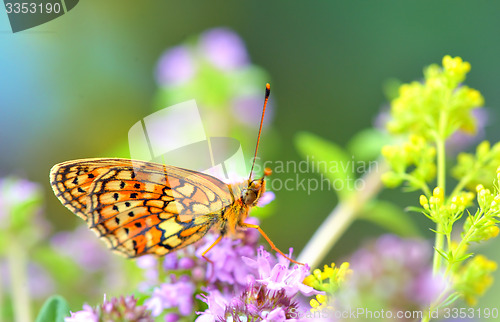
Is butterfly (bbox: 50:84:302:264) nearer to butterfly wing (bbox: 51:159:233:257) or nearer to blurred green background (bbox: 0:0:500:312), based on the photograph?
butterfly wing (bbox: 51:159:233:257)

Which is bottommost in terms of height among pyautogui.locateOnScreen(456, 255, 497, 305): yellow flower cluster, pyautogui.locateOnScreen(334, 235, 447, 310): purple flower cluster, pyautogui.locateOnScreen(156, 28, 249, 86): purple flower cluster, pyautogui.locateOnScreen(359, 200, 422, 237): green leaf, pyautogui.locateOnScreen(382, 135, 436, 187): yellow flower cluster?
pyautogui.locateOnScreen(359, 200, 422, 237): green leaf

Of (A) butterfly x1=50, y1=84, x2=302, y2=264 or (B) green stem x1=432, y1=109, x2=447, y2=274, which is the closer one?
(B) green stem x1=432, y1=109, x2=447, y2=274

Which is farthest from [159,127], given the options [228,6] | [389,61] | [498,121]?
[498,121]

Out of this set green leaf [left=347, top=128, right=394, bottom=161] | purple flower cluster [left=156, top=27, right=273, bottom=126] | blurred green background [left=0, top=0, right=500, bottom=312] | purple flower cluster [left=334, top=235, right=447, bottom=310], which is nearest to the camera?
purple flower cluster [left=334, top=235, right=447, bottom=310]

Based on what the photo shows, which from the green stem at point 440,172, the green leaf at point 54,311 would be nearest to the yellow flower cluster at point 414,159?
the green stem at point 440,172

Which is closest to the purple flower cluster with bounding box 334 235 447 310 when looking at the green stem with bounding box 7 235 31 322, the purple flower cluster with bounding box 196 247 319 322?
the purple flower cluster with bounding box 196 247 319 322

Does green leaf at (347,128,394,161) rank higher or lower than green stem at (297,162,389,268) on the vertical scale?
higher

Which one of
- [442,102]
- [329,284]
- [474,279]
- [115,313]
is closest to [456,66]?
[442,102]

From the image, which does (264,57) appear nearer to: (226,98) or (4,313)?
(226,98)
